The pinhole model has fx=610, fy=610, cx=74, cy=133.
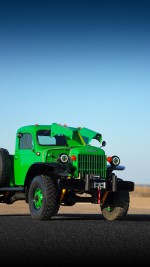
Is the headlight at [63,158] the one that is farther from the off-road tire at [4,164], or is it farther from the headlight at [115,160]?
the off-road tire at [4,164]

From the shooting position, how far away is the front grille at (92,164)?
1647 centimetres

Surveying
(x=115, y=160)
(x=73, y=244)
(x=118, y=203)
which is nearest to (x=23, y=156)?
(x=115, y=160)

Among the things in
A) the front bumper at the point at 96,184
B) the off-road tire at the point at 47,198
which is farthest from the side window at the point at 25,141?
the front bumper at the point at 96,184

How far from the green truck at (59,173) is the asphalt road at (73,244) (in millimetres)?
1397

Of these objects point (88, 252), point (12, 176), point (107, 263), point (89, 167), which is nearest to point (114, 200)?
point (89, 167)

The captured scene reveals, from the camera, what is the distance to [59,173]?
52.7 feet

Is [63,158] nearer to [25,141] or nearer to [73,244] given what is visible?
[25,141]

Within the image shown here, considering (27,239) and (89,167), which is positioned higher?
(89,167)

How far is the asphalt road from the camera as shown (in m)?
8.55

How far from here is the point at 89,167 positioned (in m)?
16.6

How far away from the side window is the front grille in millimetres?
2069

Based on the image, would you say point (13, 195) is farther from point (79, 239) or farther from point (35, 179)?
point (79, 239)

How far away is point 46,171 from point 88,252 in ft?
24.7

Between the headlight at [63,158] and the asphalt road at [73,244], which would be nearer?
the asphalt road at [73,244]
